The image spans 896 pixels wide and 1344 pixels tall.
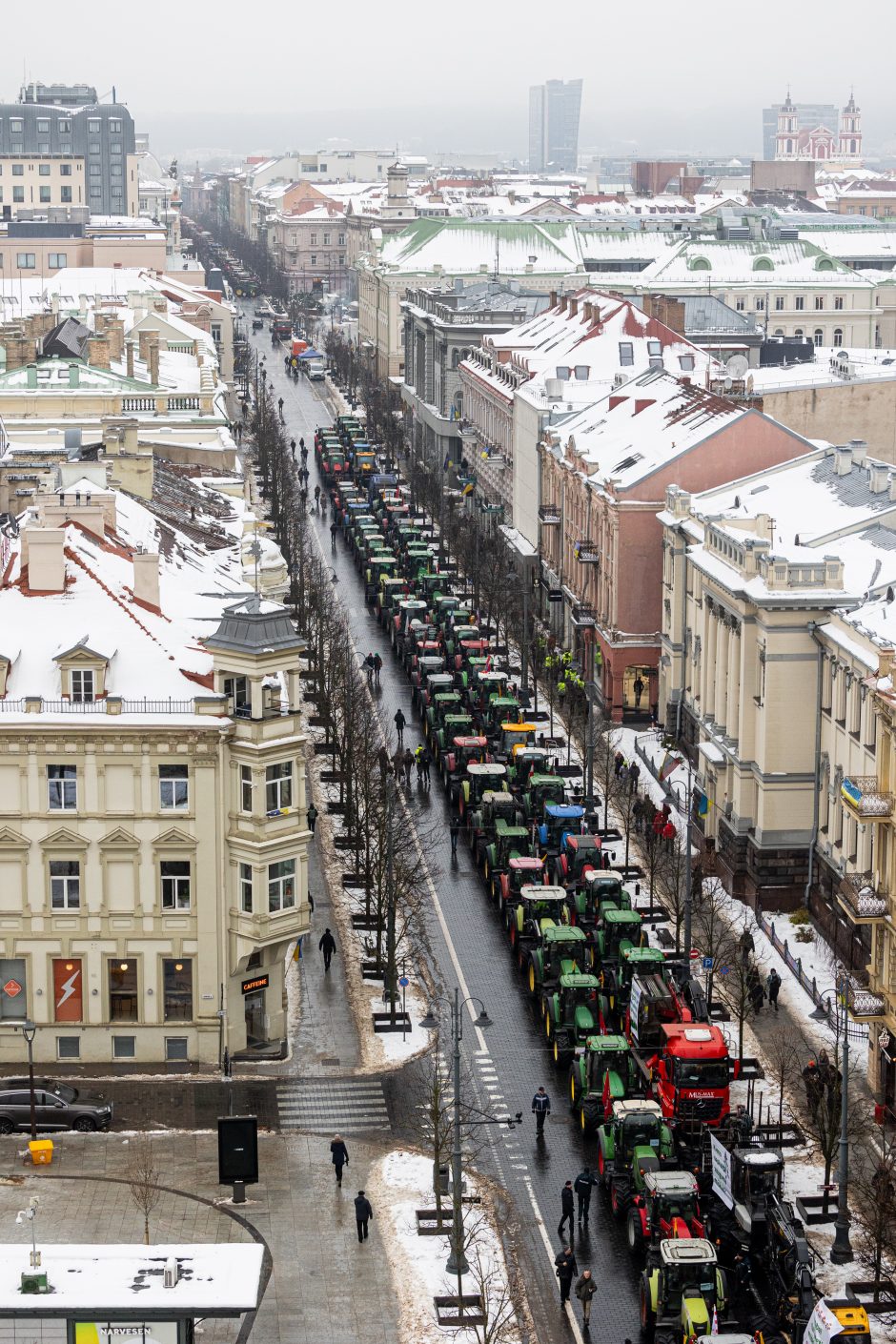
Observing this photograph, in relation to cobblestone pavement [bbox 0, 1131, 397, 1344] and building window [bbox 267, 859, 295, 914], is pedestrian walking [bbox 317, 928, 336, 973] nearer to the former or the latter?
building window [bbox 267, 859, 295, 914]

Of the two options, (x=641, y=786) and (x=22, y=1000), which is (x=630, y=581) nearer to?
(x=641, y=786)

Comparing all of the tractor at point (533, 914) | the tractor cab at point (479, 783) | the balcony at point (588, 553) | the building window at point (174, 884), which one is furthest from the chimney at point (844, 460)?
the building window at point (174, 884)

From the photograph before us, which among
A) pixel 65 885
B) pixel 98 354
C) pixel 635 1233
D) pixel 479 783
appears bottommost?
pixel 635 1233

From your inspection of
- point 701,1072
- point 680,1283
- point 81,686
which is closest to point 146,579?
point 81,686

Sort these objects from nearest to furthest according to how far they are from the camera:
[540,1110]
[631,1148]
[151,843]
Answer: [631,1148] → [540,1110] → [151,843]

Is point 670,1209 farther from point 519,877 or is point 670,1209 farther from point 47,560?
point 47,560

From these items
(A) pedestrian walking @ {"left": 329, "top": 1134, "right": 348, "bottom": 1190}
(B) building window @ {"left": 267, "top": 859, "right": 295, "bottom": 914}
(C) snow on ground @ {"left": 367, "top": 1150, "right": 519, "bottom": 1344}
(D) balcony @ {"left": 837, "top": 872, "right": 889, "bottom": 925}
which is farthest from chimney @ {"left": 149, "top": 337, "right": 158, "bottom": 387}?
(A) pedestrian walking @ {"left": 329, "top": 1134, "right": 348, "bottom": 1190}

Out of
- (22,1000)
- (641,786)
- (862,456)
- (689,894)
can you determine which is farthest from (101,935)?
(862,456)
